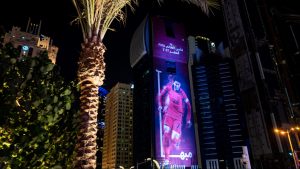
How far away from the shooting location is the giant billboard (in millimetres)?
44375

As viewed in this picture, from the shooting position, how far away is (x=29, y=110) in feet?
15.4

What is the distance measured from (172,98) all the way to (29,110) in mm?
Result: 43235

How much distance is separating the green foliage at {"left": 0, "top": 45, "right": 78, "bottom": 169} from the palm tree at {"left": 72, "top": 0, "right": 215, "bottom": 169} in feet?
1.84

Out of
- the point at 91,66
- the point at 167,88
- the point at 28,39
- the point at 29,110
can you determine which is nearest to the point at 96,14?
the point at 91,66

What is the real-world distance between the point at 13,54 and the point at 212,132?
9334cm

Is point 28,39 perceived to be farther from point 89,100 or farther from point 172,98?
point 89,100

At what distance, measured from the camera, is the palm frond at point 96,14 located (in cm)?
680

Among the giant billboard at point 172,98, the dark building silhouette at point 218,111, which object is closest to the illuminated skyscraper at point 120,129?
the dark building silhouette at point 218,111

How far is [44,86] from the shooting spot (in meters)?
4.92

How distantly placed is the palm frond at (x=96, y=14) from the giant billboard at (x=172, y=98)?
38300 millimetres

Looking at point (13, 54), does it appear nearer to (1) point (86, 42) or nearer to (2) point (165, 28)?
(1) point (86, 42)

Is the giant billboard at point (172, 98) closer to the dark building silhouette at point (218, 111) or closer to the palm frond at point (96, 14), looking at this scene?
the palm frond at point (96, 14)

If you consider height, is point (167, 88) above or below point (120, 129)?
below

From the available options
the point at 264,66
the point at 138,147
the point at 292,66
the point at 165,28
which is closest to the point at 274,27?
the point at 292,66
